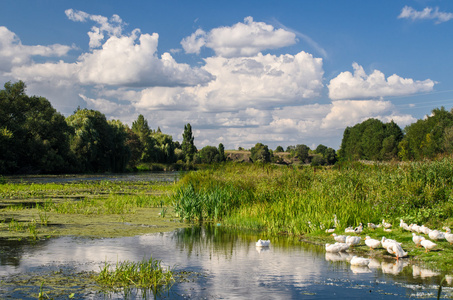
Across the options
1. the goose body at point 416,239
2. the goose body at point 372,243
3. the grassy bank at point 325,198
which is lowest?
the goose body at point 372,243

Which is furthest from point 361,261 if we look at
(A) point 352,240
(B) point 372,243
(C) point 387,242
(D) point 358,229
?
(D) point 358,229

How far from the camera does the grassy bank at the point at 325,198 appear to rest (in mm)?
14688

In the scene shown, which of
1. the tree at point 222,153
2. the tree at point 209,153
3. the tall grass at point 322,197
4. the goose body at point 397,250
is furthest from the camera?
the tree at point 209,153

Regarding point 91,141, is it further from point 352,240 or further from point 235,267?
point 235,267

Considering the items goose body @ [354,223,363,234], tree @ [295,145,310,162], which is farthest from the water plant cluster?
tree @ [295,145,310,162]

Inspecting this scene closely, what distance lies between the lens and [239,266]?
999cm

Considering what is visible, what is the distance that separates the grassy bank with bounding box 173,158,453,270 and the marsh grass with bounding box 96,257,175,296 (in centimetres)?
665

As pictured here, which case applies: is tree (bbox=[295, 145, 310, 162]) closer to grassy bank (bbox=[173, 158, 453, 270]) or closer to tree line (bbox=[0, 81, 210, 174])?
tree line (bbox=[0, 81, 210, 174])

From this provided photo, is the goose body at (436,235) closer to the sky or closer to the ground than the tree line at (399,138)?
closer to the ground

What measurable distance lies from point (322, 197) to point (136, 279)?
32.5 ft

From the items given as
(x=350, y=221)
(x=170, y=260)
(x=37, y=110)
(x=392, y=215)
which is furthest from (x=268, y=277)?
(x=37, y=110)

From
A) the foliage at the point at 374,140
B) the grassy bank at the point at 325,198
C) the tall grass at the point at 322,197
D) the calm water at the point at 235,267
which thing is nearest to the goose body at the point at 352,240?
the calm water at the point at 235,267

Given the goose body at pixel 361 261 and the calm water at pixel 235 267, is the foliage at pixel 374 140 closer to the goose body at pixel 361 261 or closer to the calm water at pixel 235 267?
the calm water at pixel 235 267

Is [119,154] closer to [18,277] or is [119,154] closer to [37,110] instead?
[37,110]
